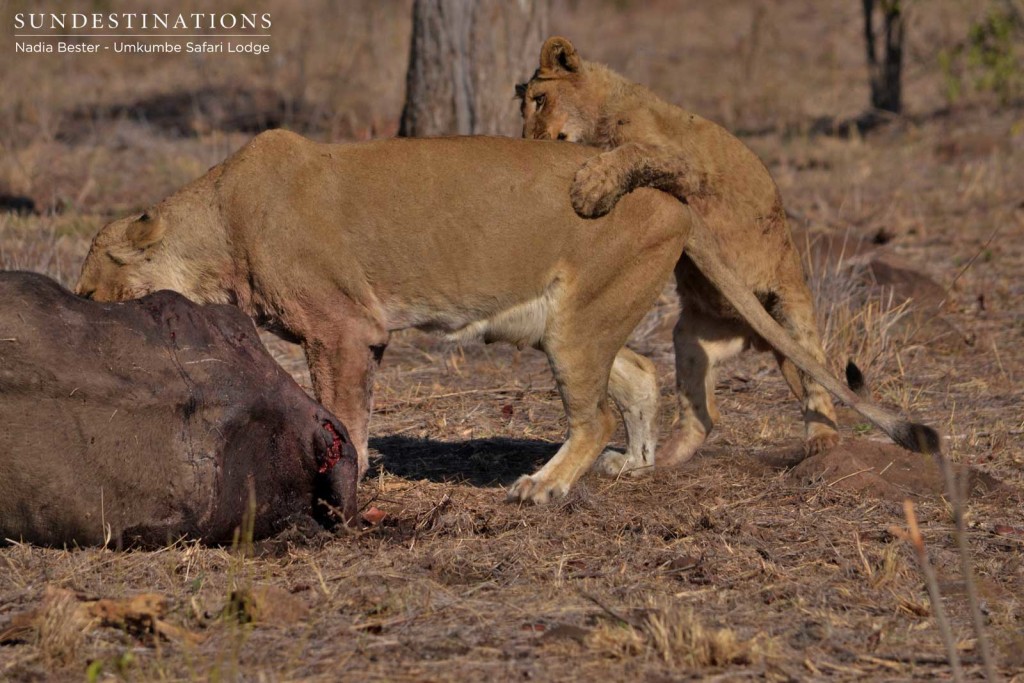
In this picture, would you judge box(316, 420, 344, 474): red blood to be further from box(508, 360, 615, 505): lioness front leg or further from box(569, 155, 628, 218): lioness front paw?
box(569, 155, 628, 218): lioness front paw

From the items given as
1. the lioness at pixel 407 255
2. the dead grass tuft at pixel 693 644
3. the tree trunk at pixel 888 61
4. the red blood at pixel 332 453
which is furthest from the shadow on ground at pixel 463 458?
the tree trunk at pixel 888 61

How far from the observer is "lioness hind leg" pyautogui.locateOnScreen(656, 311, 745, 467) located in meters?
5.80

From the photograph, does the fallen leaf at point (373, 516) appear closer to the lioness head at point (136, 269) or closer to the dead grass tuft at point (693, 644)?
the lioness head at point (136, 269)

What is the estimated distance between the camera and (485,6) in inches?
328

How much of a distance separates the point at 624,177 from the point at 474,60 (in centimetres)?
373

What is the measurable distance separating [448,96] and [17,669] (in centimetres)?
569

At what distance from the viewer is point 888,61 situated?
14.9m

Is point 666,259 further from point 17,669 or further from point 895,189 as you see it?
point 895,189

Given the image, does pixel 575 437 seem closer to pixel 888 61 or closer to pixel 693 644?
pixel 693 644

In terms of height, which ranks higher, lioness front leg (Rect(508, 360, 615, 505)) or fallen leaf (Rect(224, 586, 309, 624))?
lioness front leg (Rect(508, 360, 615, 505))

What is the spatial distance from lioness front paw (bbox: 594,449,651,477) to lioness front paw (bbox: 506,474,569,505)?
59 cm

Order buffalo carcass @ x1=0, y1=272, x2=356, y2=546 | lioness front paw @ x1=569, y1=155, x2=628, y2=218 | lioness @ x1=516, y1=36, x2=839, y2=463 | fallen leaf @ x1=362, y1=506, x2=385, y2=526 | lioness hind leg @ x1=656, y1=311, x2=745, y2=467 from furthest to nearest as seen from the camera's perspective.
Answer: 1. lioness hind leg @ x1=656, y1=311, x2=745, y2=467
2. lioness @ x1=516, y1=36, x2=839, y2=463
3. lioness front paw @ x1=569, y1=155, x2=628, y2=218
4. fallen leaf @ x1=362, y1=506, x2=385, y2=526
5. buffalo carcass @ x1=0, y1=272, x2=356, y2=546

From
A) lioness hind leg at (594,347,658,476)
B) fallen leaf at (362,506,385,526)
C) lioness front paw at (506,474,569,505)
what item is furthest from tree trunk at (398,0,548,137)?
fallen leaf at (362,506,385,526)

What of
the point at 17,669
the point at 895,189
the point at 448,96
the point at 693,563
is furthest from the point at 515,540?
the point at 895,189
